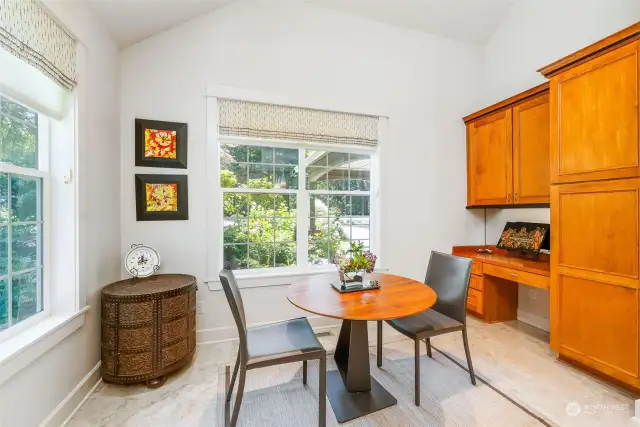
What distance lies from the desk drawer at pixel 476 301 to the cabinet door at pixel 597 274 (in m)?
0.80

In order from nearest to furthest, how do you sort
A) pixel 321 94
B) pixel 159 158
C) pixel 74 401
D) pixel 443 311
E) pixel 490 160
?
pixel 74 401 → pixel 443 311 → pixel 159 158 → pixel 321 94 → pixel 490 160

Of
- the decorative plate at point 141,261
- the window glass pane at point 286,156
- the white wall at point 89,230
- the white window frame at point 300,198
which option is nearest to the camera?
the white wall at point 89,230

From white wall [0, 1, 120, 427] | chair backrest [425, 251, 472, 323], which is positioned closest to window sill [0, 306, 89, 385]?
white wall [0, 1, 120, 427]

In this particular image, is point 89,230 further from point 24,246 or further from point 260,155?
point 260,155

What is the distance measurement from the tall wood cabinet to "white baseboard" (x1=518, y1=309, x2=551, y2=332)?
74cm

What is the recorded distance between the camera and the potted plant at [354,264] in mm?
1935

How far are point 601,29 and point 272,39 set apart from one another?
3104 mm

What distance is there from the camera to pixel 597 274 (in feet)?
6.79

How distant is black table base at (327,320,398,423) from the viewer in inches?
69.9

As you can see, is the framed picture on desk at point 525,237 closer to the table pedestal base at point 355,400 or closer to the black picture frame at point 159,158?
the table pedestal base at point 355,400

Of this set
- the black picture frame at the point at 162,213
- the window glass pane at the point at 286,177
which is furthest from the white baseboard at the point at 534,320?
the black picture frame at the point at 162,213

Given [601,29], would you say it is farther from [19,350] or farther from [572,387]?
[19,350]

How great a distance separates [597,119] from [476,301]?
2.08 m

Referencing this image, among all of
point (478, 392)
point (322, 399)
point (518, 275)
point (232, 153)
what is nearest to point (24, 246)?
point (232, 153)
